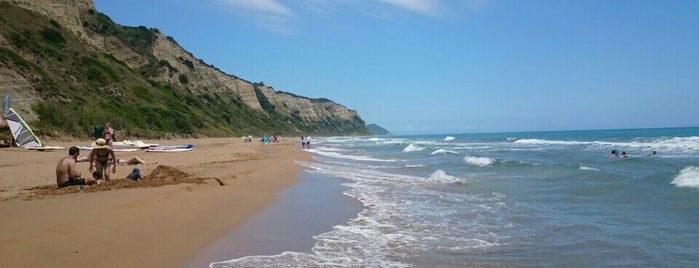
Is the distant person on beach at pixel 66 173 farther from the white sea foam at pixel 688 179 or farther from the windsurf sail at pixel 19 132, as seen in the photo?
the windsurf sail at pixel 19 132

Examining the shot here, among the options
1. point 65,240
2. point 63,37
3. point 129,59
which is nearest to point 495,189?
point 65,240

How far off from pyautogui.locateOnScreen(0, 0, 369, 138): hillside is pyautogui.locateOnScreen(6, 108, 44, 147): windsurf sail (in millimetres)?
7851

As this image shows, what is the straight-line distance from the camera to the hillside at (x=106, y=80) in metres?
33.3

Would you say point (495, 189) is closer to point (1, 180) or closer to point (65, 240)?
point (65, 240)

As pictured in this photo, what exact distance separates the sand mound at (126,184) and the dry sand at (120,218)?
0.05 ft

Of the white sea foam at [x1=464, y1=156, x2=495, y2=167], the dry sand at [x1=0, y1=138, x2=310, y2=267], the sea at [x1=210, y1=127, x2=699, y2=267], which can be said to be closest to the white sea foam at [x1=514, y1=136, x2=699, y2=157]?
the white sea foam at [x1=464, y1=156, x2=495, y2=167]

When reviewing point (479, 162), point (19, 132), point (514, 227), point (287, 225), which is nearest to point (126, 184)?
point (287, 225)

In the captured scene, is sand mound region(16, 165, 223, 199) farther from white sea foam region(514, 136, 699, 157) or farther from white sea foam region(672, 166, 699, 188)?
white sea foam region(514, 136, 699, 157)

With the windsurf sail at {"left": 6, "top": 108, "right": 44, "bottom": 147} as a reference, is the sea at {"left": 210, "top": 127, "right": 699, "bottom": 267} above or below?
below

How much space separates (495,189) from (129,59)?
6875 cm

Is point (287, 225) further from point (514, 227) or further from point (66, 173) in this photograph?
point (66, 173)

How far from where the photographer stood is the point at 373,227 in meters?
7.72

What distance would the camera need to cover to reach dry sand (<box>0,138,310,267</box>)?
184 inches

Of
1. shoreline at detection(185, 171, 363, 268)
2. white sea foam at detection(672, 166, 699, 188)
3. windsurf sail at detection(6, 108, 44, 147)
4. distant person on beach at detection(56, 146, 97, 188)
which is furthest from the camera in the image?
windsurf sail at detection(6, 108, 44, 147)
